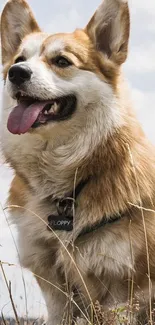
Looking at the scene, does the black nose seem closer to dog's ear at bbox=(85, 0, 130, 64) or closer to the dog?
the dog

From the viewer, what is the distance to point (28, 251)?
4.88 meters

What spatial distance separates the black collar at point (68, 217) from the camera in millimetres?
4578

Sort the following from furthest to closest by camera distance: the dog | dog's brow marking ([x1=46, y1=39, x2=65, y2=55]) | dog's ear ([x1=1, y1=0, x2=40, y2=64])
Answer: dog's ear ([x1=1, y1=0, x2=40, y2=64]) < dog's brow marking ([x1=46, y1=39, x2=65, y2=55]) < the dog

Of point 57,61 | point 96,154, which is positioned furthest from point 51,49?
point 96,154

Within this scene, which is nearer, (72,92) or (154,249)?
(154,249)

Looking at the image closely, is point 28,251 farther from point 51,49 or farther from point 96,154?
point 51,49

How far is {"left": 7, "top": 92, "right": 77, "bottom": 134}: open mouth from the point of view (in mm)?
4652

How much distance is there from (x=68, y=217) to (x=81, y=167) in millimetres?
406

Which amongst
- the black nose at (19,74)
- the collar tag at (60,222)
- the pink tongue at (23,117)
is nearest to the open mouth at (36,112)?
the pink tongue at (23,117)

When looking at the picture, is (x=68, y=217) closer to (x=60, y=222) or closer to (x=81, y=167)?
(x=60, y=222)

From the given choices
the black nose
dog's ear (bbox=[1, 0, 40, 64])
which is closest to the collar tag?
the black nose

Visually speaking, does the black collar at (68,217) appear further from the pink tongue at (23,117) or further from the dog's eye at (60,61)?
the dog's eye at (60,61)

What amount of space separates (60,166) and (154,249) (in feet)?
3.30

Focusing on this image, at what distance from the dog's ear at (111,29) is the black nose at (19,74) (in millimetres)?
861
